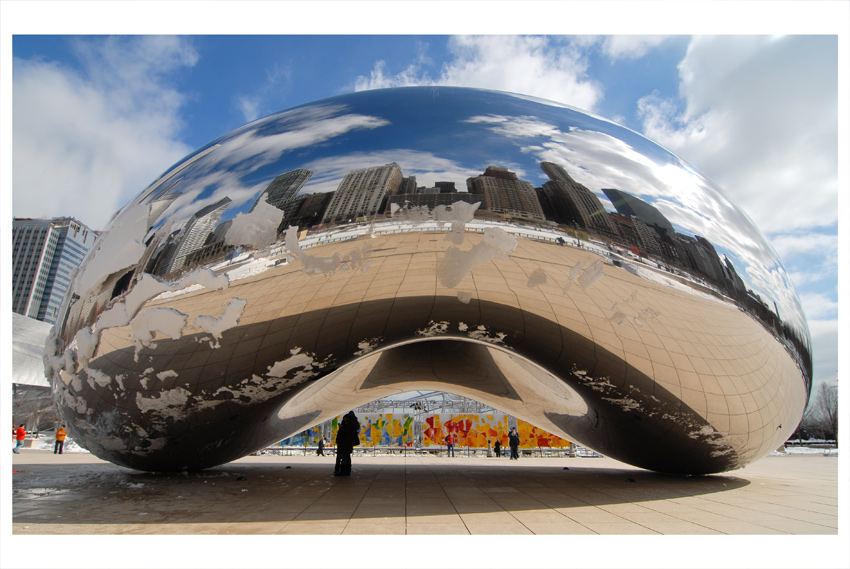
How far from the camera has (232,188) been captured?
14.9 feet

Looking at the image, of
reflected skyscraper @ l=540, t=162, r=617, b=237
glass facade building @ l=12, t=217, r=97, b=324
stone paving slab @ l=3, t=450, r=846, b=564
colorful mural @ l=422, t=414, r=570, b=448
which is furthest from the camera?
glass facade building @ l=12, t=217, r=97, b=324

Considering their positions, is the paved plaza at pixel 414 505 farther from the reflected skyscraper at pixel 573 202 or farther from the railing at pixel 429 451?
the railing at pixel 429 451

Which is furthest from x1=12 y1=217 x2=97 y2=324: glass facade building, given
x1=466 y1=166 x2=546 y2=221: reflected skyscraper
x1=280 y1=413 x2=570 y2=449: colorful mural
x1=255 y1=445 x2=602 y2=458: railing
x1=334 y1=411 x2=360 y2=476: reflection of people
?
x1=466 y1=166 x2=546 y2=221: reflected skyscraper

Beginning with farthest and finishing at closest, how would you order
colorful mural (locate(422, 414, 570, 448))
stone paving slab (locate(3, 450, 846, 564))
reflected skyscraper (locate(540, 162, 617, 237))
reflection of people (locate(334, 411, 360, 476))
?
colorful mural (locate(422, 414, 570, 448)) → reflection of people (locate(334, 411, 360, 476)) → reflected skyscraper (locate(540, 162, 617, 237)) → stone paving slab (locate(3, 450, 846, 564))

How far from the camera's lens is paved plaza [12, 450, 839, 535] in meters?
3.56

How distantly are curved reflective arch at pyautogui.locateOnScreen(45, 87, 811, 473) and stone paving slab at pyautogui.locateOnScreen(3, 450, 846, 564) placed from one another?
0.80 metres

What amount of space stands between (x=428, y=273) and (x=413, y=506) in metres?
2.20

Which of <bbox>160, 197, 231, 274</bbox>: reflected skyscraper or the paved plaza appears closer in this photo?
the paved plaza

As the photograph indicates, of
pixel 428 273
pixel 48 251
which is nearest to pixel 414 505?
pixel 428 273

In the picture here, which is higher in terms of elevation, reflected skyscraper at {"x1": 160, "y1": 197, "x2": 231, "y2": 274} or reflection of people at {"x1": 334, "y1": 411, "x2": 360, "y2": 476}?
reflected skyscraper at {"x1": 160, "y1": 197, "x2": 231, "y2": 274}

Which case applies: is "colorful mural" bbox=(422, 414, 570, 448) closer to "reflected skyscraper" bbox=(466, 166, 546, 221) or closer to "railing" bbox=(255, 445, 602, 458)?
"railing" bbox=(255, 445, 602, 458)

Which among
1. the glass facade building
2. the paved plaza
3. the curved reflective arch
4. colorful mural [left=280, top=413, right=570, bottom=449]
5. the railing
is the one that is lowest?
the railing

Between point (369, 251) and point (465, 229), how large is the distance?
89cm

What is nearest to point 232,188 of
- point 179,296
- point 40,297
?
point 179,296
